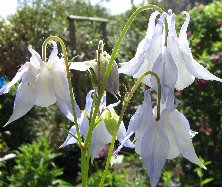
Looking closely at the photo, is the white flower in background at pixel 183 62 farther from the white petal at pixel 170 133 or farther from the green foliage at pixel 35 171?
the green foliage at pixel 35 171

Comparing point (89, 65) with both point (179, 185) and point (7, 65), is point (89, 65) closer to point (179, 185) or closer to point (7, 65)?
point (179, 185)

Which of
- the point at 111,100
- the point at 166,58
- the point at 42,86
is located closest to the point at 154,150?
the point at 166,58

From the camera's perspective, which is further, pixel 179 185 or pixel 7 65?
pixel 7 65

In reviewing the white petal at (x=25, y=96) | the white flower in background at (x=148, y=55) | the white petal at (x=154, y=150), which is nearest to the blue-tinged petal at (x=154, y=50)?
the white flower in background at (x=148, y=55)

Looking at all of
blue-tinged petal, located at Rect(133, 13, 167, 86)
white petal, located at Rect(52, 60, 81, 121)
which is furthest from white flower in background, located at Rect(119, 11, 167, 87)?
white petal, located at Rect(52, 60, 81, 121)

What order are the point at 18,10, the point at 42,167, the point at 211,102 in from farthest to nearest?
the point at 18,10 → the point at 211,102 → the point at 42,167

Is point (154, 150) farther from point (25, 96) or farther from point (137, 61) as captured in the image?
point (25, 96)

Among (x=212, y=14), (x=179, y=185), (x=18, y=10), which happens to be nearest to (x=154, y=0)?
(x=212, y=14)
